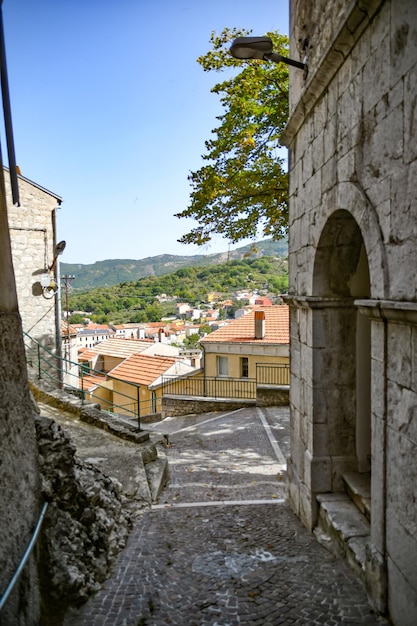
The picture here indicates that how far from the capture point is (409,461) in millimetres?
2723

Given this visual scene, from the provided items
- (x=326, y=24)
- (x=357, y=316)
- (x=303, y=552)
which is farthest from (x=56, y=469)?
(x=326, y=24)

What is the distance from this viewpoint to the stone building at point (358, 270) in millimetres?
2725

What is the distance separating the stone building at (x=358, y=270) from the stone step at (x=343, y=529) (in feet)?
0.50

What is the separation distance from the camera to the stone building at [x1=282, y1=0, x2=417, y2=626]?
2725 millimetres

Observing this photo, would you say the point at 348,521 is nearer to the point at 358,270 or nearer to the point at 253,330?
the point at 358,270

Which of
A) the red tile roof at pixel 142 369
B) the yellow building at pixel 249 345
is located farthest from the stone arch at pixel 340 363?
the red tile roof at pixel 142 369

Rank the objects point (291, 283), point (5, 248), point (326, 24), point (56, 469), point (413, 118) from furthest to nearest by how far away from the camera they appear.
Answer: point (291, 283), point (326, 24), point (56, 469), point (5, 248), point (413, 118)

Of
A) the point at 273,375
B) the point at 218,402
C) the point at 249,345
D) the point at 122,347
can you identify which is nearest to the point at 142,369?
the point at 249,345

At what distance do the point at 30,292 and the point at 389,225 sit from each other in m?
11.5

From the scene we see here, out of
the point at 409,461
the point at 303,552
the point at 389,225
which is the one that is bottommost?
the point at 303,552

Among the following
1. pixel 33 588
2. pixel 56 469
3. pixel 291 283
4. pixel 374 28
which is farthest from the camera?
pixel 291 283

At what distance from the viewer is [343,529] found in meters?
3.94

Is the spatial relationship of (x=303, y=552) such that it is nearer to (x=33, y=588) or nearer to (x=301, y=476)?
(x=301, y=476)

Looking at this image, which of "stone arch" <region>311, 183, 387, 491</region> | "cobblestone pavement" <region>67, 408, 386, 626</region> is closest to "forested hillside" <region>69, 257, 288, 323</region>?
"cobblestone pavement" <region>67, 408, 386, 626</region>
